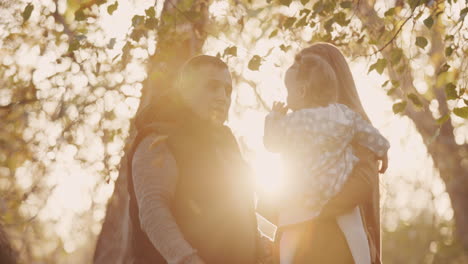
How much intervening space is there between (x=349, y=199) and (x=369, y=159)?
1.34 ft

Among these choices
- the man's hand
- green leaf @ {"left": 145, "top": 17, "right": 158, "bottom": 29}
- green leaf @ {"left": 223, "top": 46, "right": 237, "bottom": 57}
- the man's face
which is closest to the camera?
the man's face

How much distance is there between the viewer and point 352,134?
13.5ft

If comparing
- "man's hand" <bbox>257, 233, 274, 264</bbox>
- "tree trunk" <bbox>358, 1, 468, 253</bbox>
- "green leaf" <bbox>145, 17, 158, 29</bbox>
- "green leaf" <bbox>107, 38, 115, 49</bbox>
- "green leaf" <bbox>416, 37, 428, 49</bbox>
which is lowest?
"tree trunk" <bbox>358, 1, 468, 253</bbox>

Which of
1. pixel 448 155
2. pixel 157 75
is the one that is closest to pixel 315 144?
pixel 157 75

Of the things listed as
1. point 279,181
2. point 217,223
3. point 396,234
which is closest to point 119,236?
point 279,181

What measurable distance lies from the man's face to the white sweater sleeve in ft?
1.21

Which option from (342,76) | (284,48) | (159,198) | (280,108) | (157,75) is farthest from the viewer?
(284,48)

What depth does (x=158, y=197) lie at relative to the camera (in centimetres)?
327

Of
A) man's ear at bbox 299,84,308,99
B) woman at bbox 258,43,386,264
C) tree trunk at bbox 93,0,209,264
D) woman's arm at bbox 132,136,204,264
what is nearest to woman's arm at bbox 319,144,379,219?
woman at bbox 258,43,386,264

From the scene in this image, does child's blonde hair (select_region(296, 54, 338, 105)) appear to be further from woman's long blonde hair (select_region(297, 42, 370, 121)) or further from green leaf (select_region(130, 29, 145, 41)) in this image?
green leaf (select_region(130, 29, 145, 41))

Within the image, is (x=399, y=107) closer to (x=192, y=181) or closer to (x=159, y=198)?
(x=192, y=181)

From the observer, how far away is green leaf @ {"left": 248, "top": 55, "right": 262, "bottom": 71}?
5.76 m

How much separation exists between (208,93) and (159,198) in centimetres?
80

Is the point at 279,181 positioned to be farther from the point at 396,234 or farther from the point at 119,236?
the point at 396,234
